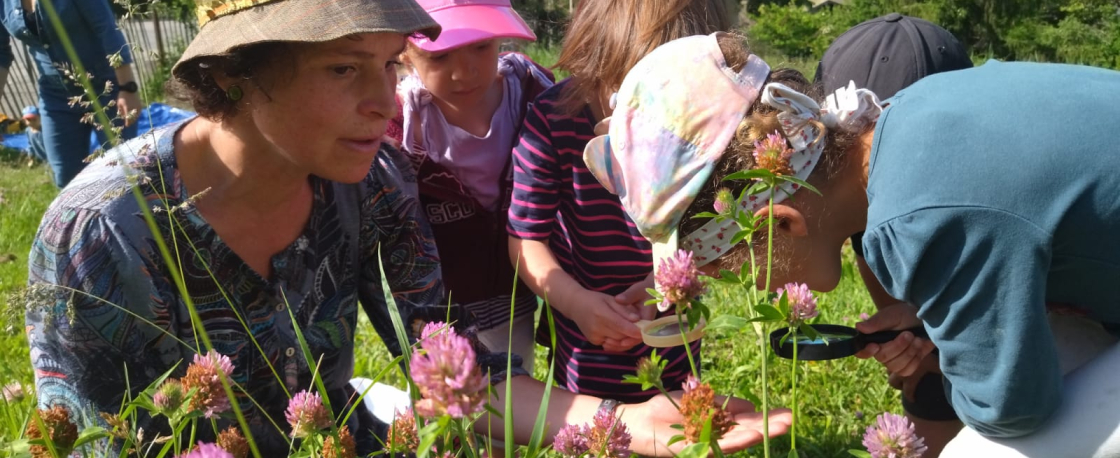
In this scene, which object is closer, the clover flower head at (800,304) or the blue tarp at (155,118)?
the clover flower head at (800,304)

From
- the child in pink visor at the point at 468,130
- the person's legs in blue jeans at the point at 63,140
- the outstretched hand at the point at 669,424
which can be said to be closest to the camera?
the outstretched hand at the point at 669,424

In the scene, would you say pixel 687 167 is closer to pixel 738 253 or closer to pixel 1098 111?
pixel 738 253

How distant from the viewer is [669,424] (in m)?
1.86

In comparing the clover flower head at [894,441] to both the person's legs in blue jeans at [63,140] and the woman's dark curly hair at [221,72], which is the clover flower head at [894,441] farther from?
the person's legs in blue jeans at [63,140]

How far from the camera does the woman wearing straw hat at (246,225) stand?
1.69 meters

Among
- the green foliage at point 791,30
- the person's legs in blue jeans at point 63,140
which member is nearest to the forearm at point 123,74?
the person's legs in blue jeans at point 63,140

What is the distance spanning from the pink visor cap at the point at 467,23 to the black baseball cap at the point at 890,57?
0.77m

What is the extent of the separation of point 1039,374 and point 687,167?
0.61 m

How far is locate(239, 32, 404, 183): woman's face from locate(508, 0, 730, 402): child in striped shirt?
593 mm

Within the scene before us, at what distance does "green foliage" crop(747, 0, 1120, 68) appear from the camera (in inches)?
420

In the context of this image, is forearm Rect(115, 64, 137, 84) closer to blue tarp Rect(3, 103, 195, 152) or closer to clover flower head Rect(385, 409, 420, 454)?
blue tarp Rect(3, 103, 195, 152)

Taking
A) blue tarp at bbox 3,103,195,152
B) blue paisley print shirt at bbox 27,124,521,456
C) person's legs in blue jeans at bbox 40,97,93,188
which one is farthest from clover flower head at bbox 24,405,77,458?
blue tarp at bbox 3,103,195,152

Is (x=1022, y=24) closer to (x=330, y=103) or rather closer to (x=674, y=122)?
(x=674, y=122)

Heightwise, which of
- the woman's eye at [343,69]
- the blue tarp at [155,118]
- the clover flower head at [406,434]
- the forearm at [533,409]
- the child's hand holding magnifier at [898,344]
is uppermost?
the woman's eye at [343,69]
